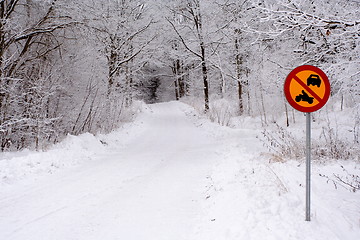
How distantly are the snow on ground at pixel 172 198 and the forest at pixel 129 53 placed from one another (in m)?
1.95

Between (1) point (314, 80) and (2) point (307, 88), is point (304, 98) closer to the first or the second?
(2) point (307, 88)

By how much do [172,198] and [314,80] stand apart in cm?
352

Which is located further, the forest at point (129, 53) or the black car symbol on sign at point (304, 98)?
the forest at point (129, 53)

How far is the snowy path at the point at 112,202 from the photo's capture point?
396cm

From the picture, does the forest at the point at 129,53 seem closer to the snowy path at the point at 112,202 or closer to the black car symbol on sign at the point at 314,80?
the black car symbol on sign at the point at 314,80

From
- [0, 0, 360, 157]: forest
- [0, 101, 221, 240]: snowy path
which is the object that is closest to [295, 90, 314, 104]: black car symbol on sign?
[0, 0, 360, 157]: forest

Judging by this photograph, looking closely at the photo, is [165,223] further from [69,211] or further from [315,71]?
[315,71]

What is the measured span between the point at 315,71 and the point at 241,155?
5.05 metres

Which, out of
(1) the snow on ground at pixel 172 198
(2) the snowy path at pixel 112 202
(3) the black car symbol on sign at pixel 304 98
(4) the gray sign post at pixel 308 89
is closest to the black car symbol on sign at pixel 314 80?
(4) the gray sign post at pixel 308 89

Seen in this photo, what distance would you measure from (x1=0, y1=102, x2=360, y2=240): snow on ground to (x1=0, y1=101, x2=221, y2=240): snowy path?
0.06 feet

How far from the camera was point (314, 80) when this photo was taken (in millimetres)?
3414

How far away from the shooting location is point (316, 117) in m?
14.8

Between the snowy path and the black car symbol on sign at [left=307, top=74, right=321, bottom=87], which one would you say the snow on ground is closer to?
the snowy path

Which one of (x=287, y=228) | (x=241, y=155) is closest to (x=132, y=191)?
(x=287, y=228)
